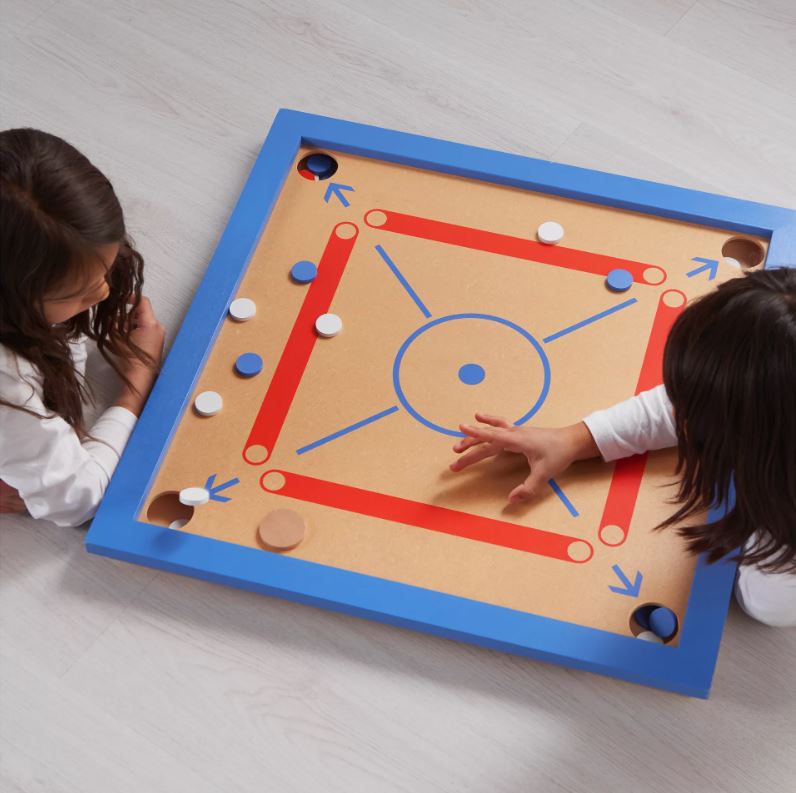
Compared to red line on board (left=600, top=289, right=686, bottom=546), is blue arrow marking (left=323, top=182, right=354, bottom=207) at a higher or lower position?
higher

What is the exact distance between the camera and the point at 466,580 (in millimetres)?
1090

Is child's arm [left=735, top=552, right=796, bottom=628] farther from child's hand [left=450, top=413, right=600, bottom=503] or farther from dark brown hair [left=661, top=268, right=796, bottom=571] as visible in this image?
child's hand [left=450, top=413, right=600, bottom=503]


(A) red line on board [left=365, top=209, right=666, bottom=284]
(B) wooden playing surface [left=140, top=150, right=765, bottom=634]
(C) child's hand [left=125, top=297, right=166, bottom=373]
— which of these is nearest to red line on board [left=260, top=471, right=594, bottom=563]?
(B) wooden playing surface [left=140, top=150, right=765, bottom=634]

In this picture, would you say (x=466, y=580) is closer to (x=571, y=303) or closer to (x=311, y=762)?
(x=311, y=762)

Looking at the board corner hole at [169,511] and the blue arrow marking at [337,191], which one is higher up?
the blue arrow marking at [337,191]

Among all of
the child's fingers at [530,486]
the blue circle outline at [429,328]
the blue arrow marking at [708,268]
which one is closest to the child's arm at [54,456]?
the blue circle outline at [429,328]

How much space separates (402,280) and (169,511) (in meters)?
0.37

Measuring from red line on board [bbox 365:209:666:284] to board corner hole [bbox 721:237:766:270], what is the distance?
98 mm

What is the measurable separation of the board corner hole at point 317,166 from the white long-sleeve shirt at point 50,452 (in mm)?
369

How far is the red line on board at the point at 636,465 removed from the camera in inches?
43.9

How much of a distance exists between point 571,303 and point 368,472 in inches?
12.1

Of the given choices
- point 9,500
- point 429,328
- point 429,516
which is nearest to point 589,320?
point 429,328

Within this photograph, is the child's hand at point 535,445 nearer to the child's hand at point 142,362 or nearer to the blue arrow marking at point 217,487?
the blue arrow marking at point 217,487

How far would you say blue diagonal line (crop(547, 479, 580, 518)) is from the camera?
1.12 m
